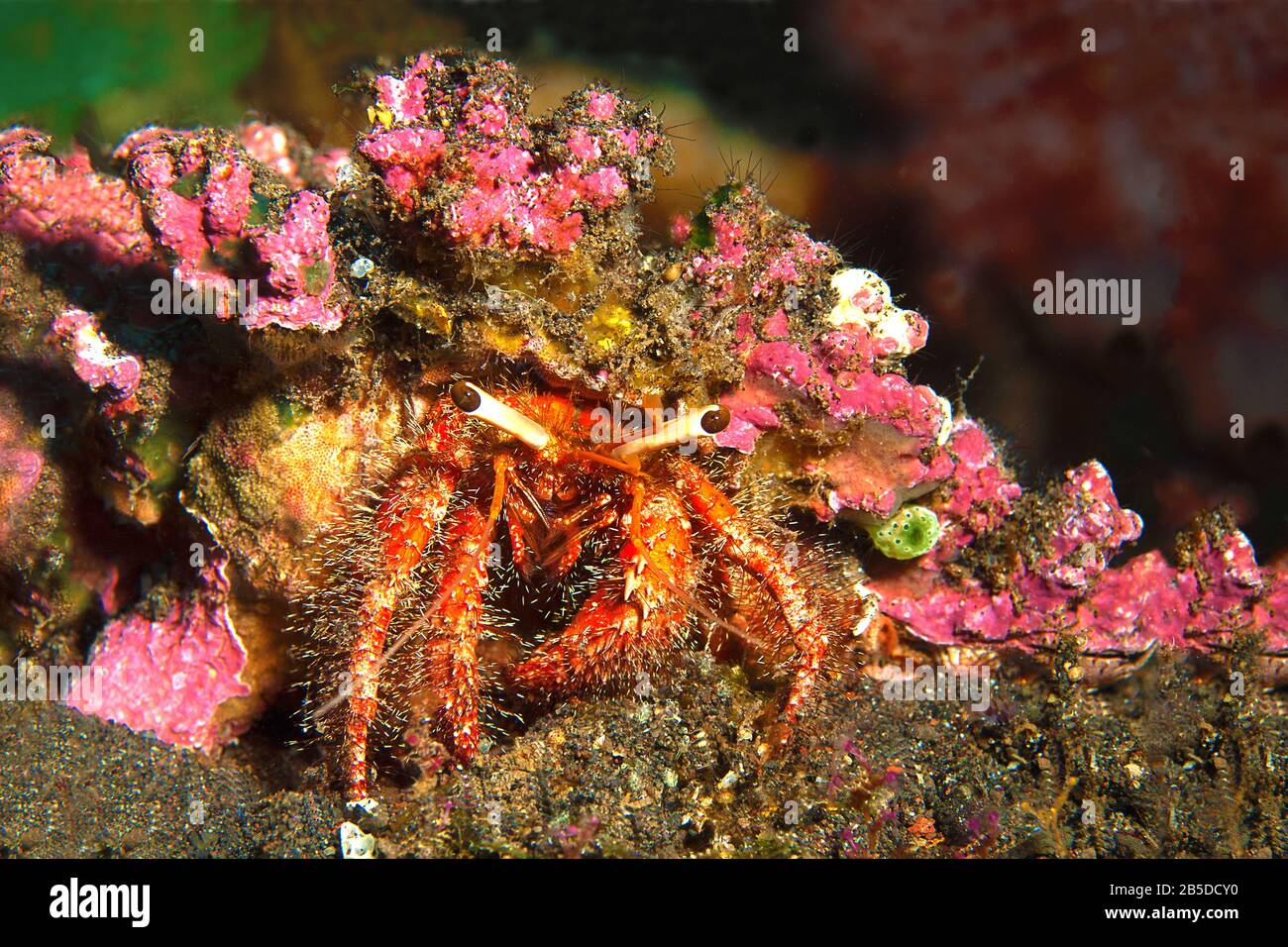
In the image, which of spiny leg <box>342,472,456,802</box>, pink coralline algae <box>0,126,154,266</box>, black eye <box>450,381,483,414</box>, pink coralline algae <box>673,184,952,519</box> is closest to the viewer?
black eye <box>450,381,483,414</box>

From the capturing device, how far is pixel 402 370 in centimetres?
319

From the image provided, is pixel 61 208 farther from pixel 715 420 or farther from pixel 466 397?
pixel 715 420

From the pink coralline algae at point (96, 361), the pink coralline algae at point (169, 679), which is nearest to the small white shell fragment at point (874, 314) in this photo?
the pink coralline algae at point (96, 361)

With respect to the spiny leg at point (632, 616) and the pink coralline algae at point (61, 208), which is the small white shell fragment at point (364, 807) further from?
the pink coralline algae at point (61, 208)

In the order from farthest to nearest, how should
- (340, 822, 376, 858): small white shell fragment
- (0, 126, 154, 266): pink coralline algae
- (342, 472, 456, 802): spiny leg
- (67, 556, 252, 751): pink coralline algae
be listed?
(67, 556, 252, 751): pink coralline algae, (0, 126, 154, 266): pink coralline algae, (342, 472, 456, 802): spiny leg, (340, 822, 376, 858): small white shell fragment

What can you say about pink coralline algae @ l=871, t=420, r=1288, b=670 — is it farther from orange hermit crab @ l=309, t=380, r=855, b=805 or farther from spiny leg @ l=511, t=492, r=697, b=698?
spiny leg @ l=511, t=492, r=697, b=698

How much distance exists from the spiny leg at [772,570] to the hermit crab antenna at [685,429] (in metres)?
0.33

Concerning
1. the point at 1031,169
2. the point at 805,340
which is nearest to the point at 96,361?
the point at 805,340

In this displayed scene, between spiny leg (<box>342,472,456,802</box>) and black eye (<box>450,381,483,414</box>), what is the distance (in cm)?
55

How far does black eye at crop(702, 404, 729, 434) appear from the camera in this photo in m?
2.81

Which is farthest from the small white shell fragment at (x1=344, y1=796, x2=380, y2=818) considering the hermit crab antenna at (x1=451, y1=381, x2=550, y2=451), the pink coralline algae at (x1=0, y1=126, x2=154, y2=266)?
the pink coralline algae at (x1=0, y1=126, x2=154, y2=266)

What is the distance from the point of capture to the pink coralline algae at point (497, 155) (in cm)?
260
